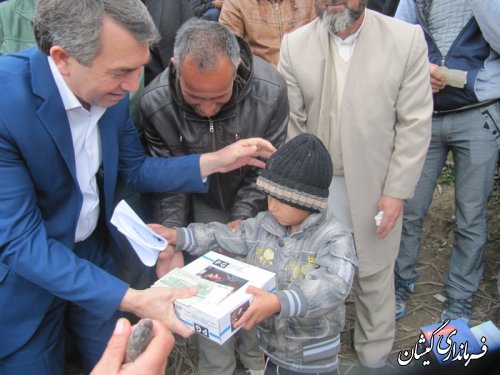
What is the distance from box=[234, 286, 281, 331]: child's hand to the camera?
1784mm

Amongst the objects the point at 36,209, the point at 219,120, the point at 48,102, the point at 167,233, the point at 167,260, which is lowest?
the point at 167,260

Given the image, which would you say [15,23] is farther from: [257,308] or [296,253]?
[257,308]

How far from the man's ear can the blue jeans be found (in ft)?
7.40

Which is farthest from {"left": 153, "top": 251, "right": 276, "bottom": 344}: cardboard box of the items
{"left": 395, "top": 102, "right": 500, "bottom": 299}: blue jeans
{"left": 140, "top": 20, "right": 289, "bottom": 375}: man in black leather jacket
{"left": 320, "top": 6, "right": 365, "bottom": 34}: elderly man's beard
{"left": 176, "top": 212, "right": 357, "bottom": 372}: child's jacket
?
{"left": 395, "top": 102, "right": 500, "bottom": 299}: blue jeans

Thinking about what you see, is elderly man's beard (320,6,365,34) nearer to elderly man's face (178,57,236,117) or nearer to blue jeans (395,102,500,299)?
elderly man's face (178,57,236,117)

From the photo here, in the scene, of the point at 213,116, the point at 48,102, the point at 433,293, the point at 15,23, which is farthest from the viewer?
the point at 433,293

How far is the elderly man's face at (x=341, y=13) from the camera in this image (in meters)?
2.49

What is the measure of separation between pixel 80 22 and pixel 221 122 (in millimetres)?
908

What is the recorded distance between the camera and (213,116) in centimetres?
246

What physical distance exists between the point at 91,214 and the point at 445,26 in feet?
7.54

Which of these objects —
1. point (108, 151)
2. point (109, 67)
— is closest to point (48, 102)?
point (109, 67)

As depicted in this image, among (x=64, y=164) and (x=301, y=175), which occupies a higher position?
(x=301, y=175)

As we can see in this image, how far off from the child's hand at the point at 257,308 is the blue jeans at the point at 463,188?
70.6 inches

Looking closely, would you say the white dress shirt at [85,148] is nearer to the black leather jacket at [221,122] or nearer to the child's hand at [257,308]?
the black leather jacket at [221,122]
